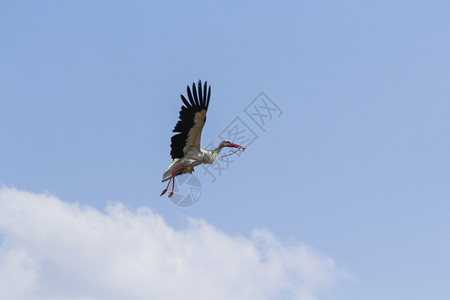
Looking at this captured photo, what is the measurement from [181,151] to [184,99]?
6.10ft

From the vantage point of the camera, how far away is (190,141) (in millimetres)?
34188

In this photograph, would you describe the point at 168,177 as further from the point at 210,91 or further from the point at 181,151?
the point at 210,91

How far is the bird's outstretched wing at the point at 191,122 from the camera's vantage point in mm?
33500

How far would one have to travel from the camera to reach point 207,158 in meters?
34.6

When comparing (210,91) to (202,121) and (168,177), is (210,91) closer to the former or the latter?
(202,121)

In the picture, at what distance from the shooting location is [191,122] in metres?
33.8

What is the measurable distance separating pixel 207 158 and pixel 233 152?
103cm

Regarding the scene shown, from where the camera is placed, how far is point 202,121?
3372cm

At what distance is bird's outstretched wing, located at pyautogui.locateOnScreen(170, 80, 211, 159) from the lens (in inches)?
1319

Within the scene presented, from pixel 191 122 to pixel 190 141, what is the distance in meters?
0.74

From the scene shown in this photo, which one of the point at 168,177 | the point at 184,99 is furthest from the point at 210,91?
the point at 168,177

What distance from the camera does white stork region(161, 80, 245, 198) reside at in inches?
1320

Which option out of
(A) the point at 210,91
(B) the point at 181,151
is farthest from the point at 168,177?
(A) the point at 210,91

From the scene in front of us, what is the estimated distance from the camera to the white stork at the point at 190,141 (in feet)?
110
